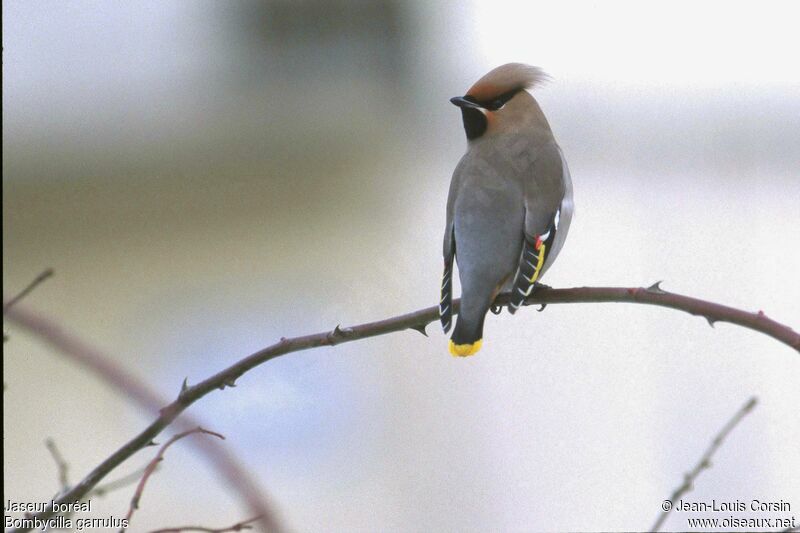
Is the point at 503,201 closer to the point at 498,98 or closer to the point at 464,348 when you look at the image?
the point at 498,98

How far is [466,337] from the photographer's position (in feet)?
4.91

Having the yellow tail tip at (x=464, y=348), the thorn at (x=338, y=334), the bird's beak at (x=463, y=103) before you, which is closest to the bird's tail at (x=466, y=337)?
the yellow tail tip at (x=464, y=348)

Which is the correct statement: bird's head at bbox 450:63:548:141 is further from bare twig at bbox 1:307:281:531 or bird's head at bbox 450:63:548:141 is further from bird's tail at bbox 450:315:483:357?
bare twig at bbox 1:307:281:531

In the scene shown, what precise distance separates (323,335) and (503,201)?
2.41ft

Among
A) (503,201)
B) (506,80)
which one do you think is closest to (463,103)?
(506,80)

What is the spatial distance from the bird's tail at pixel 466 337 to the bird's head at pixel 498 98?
0.97 ft

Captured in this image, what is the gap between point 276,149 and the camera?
4.20 meters

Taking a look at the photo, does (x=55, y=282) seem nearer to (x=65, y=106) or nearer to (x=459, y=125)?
(x=65, y=106)

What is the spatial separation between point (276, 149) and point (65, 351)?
11.0 ft

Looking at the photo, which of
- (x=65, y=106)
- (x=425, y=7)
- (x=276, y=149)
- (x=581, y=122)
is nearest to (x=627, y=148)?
(x=581, y=122)

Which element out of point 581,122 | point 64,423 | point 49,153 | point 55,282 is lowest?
point 64,423

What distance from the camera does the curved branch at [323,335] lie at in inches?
38.4

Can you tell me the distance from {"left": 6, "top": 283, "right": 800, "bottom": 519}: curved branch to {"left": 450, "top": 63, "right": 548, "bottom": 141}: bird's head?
552 mm

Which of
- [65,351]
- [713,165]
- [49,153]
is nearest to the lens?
[65,351]
